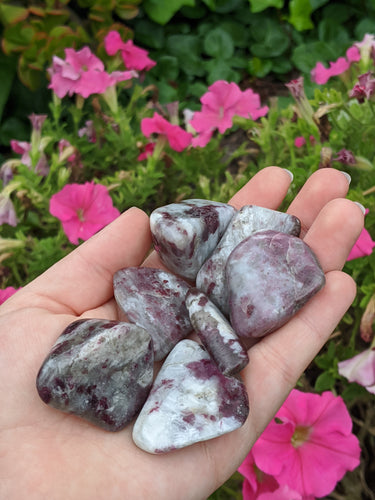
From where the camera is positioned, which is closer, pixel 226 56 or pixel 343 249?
pixel 343 249

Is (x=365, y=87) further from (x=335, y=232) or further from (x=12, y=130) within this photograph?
(x=12, y=130)

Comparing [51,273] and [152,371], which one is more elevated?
[51,273]

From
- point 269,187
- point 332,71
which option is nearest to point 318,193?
point 269,187

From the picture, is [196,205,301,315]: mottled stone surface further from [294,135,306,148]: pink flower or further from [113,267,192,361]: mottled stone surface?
[294,135,306,148]: pink flower

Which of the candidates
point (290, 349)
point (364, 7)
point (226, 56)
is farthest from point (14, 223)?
point (364, 7)

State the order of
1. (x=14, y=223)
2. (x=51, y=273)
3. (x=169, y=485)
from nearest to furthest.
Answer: (x=169, y=485) → (x=51, y=273) → (x=14, y=223)

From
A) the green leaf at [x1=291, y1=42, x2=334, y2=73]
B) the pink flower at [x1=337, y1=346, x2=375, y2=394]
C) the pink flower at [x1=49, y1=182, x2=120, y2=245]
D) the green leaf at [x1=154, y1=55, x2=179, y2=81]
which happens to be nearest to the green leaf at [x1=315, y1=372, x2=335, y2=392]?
the pink flower at [x1=337, y1=346, x2=375, y2=394]

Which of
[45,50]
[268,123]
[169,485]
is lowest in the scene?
[169,485]

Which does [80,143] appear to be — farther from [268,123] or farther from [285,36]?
[285,36]
